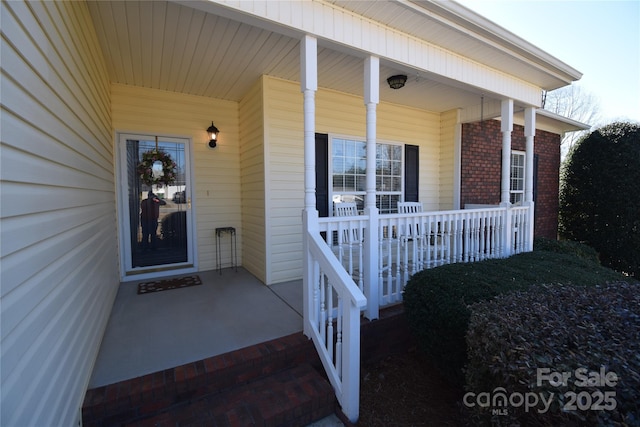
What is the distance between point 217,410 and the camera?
5.97 ft

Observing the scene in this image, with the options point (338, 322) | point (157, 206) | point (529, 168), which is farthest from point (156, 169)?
point (529, 168)

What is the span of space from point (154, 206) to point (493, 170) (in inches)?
257

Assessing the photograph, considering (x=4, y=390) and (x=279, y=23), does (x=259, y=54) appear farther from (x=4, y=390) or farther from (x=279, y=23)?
(x=4, y=390)

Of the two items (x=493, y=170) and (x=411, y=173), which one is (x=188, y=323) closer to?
(x=411, y=173)

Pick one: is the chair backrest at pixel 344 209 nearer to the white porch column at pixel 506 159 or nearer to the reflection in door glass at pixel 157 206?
the white porch column at pixel 506 159

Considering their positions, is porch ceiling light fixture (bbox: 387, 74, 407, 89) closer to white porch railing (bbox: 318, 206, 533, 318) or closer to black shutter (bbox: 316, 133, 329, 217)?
black shutter (bbox: 316, 133, 329, 217)

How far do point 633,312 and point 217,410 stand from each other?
8.02 ft

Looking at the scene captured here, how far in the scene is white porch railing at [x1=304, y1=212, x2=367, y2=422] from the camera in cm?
193

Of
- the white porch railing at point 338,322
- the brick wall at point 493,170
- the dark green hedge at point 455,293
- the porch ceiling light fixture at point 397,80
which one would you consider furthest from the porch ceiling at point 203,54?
the dark green hedge at point 455,293

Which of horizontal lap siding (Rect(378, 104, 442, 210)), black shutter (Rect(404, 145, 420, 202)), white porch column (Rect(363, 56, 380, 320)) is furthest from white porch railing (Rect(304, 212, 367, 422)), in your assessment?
black shutter (Rect(404, 145, 420, 202))

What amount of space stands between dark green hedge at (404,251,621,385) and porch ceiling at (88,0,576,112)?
2278 millimetres

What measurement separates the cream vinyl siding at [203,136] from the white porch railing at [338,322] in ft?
8.52

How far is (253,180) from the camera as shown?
4.25 meters

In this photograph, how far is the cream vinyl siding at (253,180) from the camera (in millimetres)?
3977
